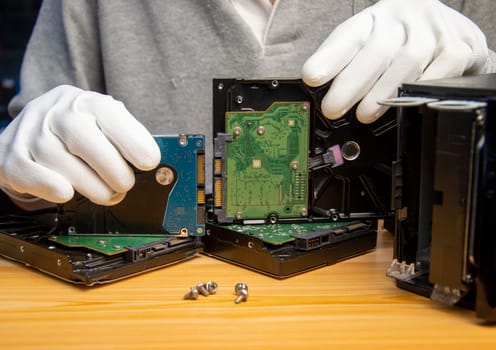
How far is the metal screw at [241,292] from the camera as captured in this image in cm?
102

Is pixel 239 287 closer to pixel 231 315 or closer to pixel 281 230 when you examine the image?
pixel 231 315

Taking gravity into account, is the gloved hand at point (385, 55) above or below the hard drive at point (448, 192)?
above

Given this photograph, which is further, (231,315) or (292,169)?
(292,169)

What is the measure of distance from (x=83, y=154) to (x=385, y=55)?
0.58m

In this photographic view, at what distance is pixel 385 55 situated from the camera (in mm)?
1285

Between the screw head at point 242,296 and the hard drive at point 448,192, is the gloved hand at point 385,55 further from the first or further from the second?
the screw head at point 242,296

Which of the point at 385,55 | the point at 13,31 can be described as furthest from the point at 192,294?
the point at 13,31

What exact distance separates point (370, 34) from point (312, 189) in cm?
32

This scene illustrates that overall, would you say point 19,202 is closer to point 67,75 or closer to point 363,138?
point 67,75

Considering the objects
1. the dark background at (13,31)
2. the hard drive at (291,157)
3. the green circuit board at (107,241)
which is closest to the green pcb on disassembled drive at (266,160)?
the hard drive at (291,157)

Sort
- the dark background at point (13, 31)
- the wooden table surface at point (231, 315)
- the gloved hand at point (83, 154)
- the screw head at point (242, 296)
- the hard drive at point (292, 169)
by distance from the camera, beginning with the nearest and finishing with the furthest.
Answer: the wooden table surface at point (231, 315), the screw head at point (242, 296), the gloved hand at point (83, 154), the hard drive at point (292, 169), the dark background at point (13, 31)

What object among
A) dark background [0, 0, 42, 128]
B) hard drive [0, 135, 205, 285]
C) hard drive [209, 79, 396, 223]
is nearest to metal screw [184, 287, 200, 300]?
hard drive [0, 135, 205, 285]

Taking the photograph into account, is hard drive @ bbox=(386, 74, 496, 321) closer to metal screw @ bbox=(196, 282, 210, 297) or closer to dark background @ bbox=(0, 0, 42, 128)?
metal screw @ bbox=(196, 282, 210, 297)

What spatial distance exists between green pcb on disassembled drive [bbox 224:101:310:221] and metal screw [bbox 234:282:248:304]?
0.85 feet
